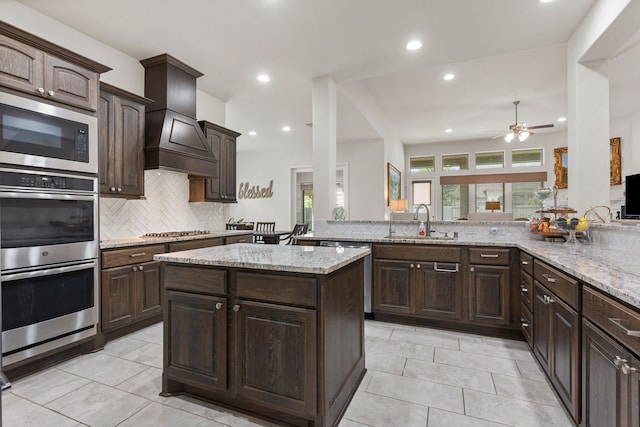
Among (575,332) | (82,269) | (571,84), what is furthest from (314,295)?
(571,84)

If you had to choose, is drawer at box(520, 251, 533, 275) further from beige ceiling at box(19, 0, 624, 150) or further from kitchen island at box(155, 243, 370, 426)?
beige ceiling at box(19, 0, 624, 150)

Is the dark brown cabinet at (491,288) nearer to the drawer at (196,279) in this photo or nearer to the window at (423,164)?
the drawer at (196,279)

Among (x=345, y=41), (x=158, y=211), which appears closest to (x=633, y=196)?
(x=345, y=41)

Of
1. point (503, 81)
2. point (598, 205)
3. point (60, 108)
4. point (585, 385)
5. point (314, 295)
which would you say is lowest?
point (585, 385)

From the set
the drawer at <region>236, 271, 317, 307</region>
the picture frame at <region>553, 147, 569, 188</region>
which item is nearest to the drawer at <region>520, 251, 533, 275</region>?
the drawer at <region>236, 271, 317, 307</region>

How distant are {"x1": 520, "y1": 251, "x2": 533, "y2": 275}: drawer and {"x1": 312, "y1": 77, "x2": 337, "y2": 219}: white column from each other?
6.95 ft

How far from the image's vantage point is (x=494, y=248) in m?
2.92

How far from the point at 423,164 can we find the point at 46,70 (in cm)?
875

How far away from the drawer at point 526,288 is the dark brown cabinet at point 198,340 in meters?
2.28

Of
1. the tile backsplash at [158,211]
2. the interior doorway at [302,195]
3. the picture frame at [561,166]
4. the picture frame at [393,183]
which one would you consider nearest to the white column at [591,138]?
the tile backsplash at [158,211]

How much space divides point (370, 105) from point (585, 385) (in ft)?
16.3

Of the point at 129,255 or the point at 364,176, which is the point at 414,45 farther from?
the point at 364,176

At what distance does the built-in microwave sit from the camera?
216 cm

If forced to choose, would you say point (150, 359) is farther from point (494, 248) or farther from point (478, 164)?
point (478, 164)
